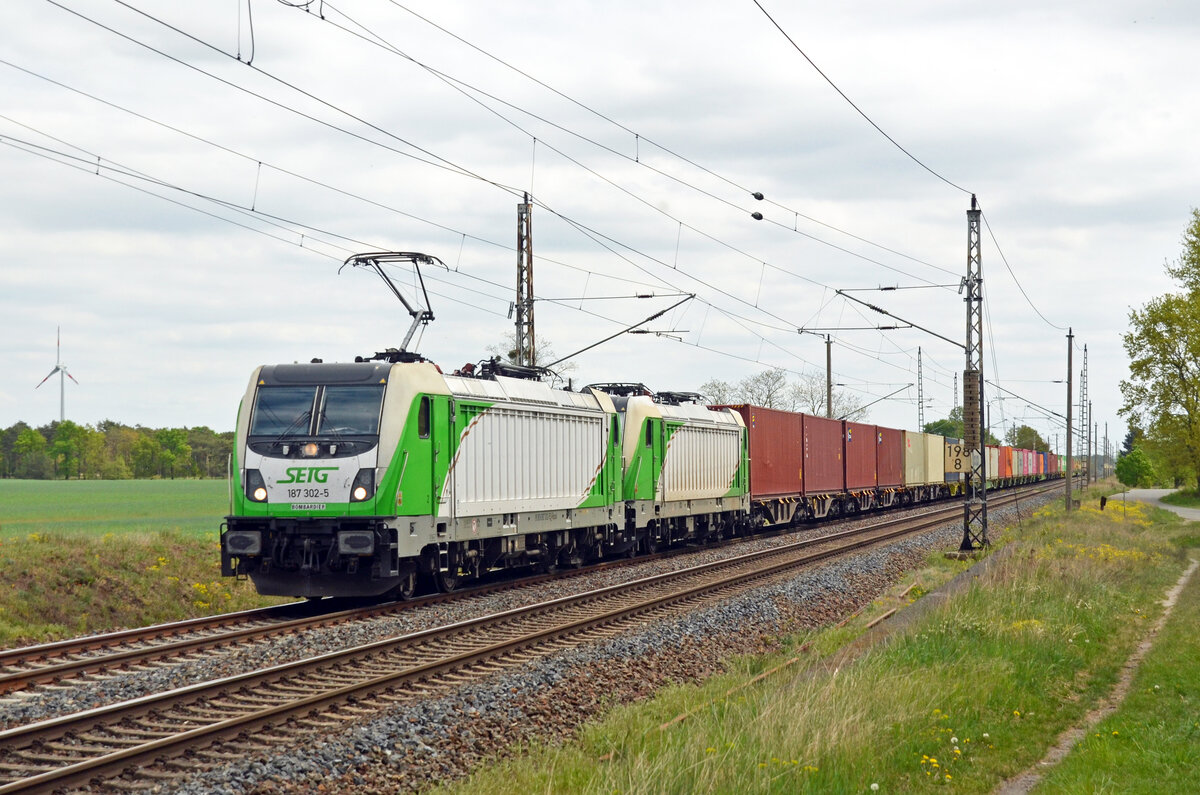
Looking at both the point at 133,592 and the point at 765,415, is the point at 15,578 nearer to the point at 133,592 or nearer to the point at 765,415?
the point at 133,592

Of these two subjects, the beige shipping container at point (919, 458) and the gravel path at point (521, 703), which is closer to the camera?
the gravel path at point (521, 703)

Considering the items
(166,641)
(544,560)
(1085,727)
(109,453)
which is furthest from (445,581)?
(109,453)

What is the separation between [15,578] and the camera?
1648cm

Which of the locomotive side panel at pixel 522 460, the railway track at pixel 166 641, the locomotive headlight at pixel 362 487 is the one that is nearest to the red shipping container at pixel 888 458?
the locomotive side panel at pixel 522 460

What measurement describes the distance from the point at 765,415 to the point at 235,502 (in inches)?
820

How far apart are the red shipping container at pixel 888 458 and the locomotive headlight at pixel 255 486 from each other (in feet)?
109

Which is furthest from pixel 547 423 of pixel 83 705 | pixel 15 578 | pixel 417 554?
pixel 83 705

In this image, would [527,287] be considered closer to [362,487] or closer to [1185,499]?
[362,487]

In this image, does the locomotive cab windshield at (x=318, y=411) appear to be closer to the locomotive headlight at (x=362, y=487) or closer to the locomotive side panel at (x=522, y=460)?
the locomotive headlight at (x=362, y=487)

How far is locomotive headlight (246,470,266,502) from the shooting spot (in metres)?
16.4

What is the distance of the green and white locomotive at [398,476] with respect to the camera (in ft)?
53.2

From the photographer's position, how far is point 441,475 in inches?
691

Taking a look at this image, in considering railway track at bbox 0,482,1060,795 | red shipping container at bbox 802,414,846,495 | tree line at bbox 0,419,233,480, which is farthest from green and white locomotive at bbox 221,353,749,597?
tree line at bbox 0,419,233,480

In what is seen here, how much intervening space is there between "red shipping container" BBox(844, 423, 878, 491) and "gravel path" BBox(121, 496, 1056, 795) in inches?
921
